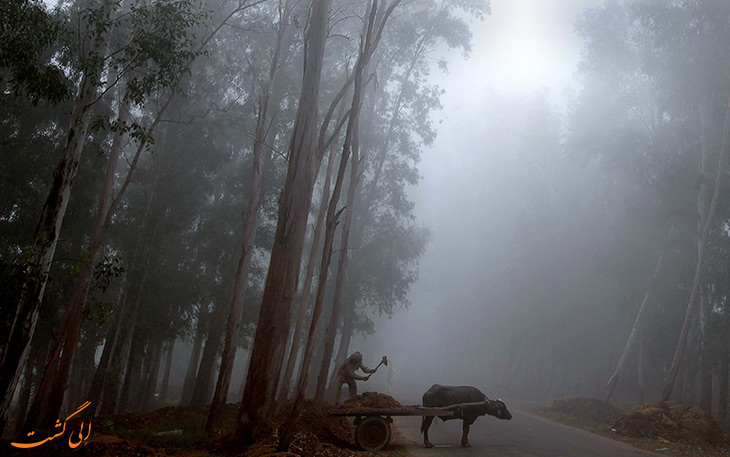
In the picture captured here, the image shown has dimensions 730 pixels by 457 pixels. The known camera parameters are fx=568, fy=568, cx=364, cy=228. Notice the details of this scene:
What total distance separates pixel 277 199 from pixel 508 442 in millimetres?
12780

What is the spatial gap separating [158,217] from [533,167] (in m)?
27.4

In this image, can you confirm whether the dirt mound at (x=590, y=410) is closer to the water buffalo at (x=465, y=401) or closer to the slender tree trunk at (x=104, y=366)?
the water buffalo at (x=465, y=401)

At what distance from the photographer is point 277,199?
21.9 m

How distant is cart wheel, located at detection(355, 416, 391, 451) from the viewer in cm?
1131

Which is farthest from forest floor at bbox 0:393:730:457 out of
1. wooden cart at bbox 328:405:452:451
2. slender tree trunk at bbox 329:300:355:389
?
slender tree trunk at bbox 329:300:355:389

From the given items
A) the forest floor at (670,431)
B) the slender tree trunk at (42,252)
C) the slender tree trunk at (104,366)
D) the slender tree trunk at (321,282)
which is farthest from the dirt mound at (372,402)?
the slender tree trunk at (104,366)

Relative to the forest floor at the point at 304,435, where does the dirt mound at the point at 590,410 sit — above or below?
above

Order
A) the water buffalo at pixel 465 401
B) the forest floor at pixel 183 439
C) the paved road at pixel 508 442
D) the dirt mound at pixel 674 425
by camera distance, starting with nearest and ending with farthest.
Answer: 1. the forest floor at pixel 183 439
2. the paved road at pixel 508 442
3. the water buffalo at pixel 465 401
4. the dirt mound at pixel 674 425

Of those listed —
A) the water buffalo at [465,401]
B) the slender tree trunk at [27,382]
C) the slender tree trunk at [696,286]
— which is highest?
the slender tree trunk at [696,286]

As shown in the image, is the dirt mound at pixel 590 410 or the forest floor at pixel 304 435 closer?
the forest floor at pixel 304 435

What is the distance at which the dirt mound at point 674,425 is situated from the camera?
14.8 meters

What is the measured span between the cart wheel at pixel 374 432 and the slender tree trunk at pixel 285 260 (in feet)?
7.76

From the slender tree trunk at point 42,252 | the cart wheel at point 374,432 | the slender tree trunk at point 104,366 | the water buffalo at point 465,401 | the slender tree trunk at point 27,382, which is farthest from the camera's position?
the slender tree trunk at point 27,382

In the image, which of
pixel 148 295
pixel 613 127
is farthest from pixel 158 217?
pixel 613 127
